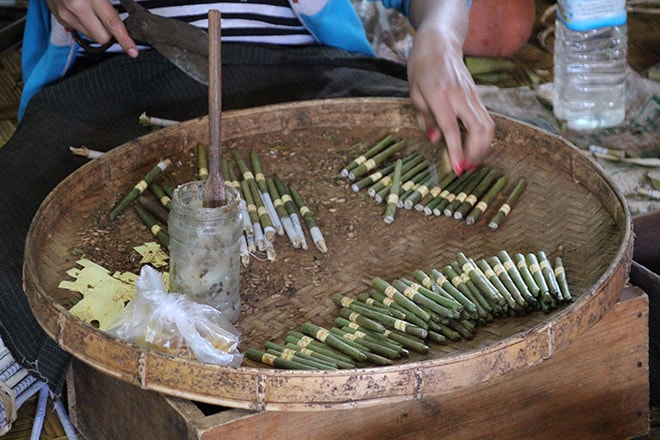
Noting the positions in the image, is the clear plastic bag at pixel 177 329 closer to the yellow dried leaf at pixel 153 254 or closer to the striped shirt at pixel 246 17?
the yellow dried leaf at pixel 153 254

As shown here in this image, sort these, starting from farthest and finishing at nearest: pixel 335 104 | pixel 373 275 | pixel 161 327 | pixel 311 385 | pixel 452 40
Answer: pixel 335 104
pixel 452 40
pixel 373 275
pixel 161 327
pixel 311 385

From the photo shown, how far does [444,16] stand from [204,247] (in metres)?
0.87

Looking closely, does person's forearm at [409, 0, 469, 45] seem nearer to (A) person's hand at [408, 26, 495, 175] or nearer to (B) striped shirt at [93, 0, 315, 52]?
(A) person's hand at [408, 26, 495, 175]

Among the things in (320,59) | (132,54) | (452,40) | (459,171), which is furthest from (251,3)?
(459,171)

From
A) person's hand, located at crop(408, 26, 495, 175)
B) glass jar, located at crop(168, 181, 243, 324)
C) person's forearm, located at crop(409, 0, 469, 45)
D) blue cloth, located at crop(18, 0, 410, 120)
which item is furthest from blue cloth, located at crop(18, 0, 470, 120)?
glass jar, located at crop(168, 181, 243, 324)

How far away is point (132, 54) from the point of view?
2.17 metres

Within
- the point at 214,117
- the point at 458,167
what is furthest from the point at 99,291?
the point at 458,167

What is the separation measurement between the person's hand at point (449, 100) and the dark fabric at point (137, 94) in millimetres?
405

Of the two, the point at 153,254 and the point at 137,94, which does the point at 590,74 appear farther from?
the point at 153,254

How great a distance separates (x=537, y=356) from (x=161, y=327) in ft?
A: 1.86

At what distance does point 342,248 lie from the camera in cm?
187

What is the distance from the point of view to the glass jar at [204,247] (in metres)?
1.57

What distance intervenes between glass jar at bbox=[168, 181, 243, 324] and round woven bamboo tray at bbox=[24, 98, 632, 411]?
9 centimetres

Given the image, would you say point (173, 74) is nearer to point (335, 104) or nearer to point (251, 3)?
point (251, 3)
